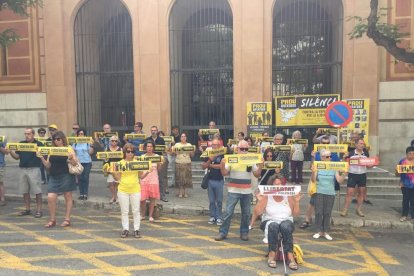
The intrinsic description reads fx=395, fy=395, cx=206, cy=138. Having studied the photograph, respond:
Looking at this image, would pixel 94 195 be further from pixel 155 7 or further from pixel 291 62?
pixel 291 62

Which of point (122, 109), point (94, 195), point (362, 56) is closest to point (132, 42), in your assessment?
point (122, 109)

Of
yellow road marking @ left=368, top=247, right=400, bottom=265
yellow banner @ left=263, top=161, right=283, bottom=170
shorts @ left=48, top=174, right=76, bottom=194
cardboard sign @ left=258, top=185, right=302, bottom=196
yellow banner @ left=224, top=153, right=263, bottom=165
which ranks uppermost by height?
yellow banner @ left=224, top=153, right=263, bottom=165

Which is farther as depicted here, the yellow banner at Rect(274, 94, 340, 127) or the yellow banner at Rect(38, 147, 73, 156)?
the yellow banner at Rect(274, 94, 340, 127)

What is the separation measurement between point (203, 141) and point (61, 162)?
483 cm

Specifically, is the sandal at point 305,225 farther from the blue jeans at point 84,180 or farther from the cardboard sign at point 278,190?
the blue jeans at point 84,180

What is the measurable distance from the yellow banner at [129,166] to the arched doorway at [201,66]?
309 inches

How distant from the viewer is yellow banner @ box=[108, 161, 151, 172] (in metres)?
6.54

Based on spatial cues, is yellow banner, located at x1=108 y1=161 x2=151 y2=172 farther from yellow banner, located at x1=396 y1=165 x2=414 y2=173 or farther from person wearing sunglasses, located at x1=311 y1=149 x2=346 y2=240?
yellow banner, located at x1=396 y1=165 x2=414 y2=173

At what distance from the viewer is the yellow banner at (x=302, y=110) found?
12.1 m

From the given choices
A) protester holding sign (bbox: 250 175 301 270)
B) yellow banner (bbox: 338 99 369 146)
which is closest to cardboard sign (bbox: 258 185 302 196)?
protester holding sign (bbox: 250 175 301 270)

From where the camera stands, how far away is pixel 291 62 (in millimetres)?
14086

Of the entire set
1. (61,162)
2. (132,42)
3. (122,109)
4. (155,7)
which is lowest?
(61,162)

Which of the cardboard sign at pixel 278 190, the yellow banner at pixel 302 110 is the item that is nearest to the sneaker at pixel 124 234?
the cardboard sign at pixel 278 190

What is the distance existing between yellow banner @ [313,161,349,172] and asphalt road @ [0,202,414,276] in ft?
4.01
